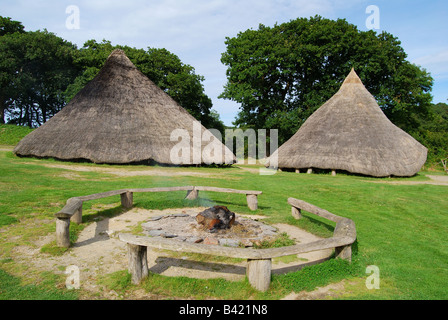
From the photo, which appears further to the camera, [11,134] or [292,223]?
[11,134]

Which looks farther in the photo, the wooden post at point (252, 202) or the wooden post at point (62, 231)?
the wooden post at point (252, 202)

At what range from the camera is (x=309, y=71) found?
2769 centimetres

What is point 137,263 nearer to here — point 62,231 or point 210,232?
point 62,231

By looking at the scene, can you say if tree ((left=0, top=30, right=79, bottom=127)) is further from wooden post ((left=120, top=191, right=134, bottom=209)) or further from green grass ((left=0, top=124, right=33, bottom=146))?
wooden post ((left=120, top=191, right=134, bottom=209))

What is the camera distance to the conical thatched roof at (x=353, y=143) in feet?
50.4

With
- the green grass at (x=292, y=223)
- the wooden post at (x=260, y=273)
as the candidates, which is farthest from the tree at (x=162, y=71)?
the wooden post at (x=260, y=273)

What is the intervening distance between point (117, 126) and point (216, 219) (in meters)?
12.5

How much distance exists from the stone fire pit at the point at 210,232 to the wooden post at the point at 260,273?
1302 mm

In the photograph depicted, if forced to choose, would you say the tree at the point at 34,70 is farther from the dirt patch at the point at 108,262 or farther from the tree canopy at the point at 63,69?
the dirt patch at the point at 108,262

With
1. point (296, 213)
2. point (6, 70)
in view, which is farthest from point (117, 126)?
point (6, 70)

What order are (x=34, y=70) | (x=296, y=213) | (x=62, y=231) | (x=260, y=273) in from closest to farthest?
(x=260, y=273) < (x=62, y=231) < (x=296, y=213) < (x=34, y=70)

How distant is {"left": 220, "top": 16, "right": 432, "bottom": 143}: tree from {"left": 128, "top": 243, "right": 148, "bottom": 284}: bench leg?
78.8 ft
